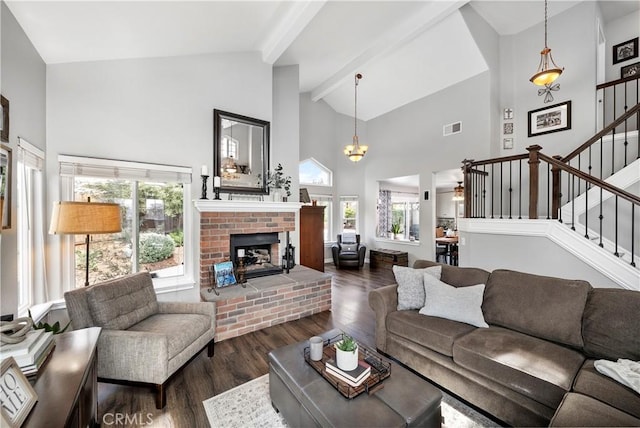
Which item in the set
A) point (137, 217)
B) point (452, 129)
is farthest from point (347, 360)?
point (452, 129)

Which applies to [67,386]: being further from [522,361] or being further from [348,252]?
[348,252]

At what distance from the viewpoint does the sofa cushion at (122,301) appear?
6.86 feet

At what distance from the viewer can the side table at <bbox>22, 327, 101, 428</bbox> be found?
1039 millimetres

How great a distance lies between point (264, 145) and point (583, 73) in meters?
5.51

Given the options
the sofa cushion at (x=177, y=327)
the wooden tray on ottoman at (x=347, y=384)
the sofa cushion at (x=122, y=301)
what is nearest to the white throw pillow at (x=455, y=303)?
the wooden tray on ottoman at (x=347, y=384)

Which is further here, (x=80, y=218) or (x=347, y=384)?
(x=80, y=218)

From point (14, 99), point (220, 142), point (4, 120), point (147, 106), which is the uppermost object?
point (147, 106)

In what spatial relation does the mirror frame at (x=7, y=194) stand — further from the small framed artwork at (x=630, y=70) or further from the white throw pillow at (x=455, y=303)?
the small framed artwork at (x=630, y=70)

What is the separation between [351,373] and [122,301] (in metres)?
2.01

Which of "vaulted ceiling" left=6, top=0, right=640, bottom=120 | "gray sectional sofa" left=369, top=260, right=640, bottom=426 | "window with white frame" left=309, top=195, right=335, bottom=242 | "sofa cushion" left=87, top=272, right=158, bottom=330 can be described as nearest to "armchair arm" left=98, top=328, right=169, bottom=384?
"sofa cushion" left=87, top=272, right=158, bottom=330

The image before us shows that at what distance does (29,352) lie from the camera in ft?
4.12

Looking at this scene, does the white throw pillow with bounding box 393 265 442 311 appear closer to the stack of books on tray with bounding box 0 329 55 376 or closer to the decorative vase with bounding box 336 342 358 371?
the decorative vase with bounding box 336 342 358 371

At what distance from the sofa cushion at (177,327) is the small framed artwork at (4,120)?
1.65 m

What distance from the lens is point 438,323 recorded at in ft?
7.39
